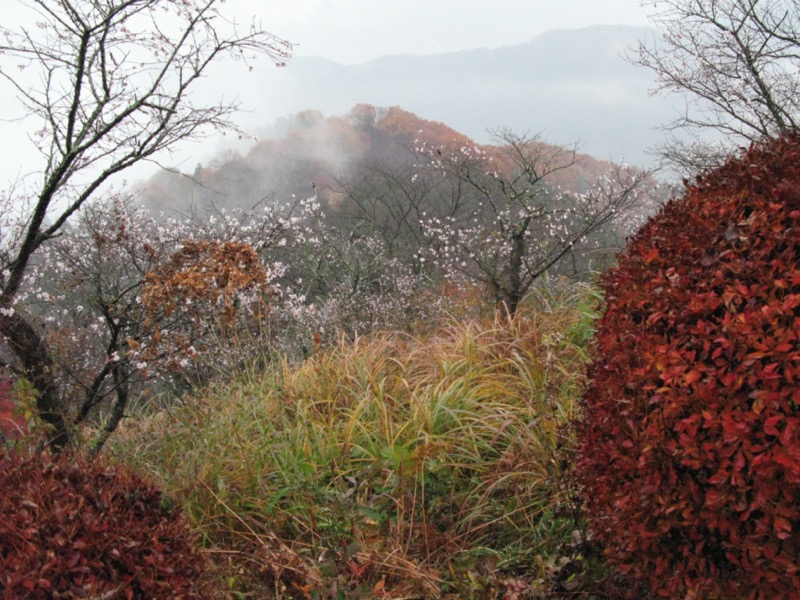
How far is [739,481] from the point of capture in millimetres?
1674

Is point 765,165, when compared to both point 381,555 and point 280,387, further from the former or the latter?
point 280,387

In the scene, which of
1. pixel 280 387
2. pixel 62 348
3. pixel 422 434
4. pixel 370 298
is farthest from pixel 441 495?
pixel 370 298

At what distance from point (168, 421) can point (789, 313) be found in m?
4.24

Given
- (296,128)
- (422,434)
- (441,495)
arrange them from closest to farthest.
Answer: (441,495), (422,434), (296,128)

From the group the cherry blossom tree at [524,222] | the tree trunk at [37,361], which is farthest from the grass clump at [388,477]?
the cherry blossom tree at [524,222]

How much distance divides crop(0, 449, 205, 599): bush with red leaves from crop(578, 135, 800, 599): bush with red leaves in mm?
1394

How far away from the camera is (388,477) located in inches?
129

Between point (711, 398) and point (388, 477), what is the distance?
189cm

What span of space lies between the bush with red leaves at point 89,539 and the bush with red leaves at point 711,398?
1394 mm

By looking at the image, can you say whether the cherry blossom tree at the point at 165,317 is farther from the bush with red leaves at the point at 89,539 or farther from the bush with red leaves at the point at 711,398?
the bush with red leaves at the point at 711,398

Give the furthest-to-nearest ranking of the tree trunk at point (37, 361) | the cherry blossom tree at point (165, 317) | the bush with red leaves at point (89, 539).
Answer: the tree trunk at point (37, 361) → the cherry blossom tree at point (165, 317) → the bush with red leaves at point (89, 539)

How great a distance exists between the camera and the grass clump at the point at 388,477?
9.08ft

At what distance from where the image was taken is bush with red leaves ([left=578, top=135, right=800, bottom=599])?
65.3 inches

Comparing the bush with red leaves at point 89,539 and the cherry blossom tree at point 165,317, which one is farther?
Result: the cherry blossom tree at point 165,317
